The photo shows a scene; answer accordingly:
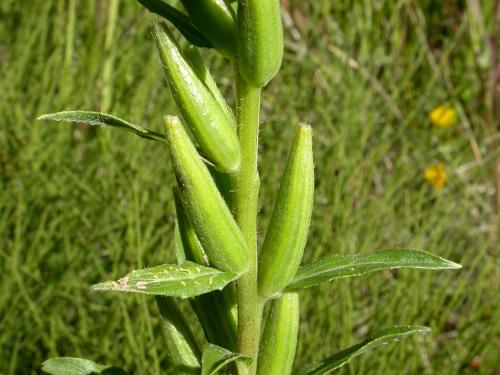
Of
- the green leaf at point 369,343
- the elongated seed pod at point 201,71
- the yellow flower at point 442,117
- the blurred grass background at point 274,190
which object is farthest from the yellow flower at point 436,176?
the elongated seed pod at point 201,71

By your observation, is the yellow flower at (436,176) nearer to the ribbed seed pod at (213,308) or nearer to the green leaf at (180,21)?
the ribbed seed pod at (213,308)

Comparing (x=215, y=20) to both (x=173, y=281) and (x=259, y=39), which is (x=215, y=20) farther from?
(x=173, y=281)

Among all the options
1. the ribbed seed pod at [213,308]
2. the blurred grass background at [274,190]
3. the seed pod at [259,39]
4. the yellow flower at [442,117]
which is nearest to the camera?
the seed pod at [259,39]

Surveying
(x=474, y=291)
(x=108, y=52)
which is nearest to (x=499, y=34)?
(x=474, y=291)

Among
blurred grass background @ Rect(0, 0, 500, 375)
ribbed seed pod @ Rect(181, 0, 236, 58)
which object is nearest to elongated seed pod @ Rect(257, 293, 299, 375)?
ribbed seed pod @ Rect(181, 0, 236, 58)

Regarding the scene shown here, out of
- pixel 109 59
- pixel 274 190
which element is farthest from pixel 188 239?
pixel 109 59

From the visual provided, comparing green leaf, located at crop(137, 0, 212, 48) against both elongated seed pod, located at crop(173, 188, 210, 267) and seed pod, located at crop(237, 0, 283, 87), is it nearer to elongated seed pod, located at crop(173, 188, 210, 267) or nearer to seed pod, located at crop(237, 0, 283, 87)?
seed pod, located at crop(237, 0, 283, 87)

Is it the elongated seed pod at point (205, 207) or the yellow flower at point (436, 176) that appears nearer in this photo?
the elongated seed pod at point (205, 207)

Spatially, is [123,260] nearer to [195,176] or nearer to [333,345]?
[333,345]
